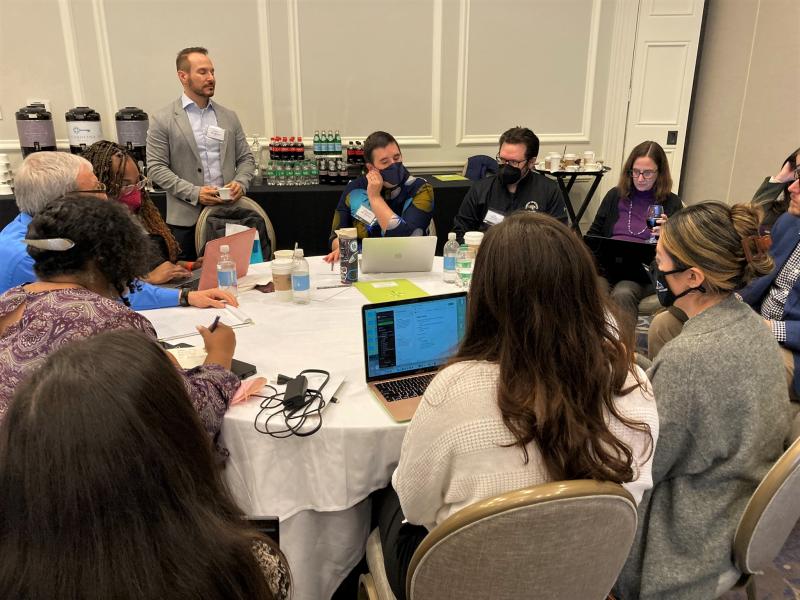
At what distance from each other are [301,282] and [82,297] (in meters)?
0.96

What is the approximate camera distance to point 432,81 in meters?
4.91

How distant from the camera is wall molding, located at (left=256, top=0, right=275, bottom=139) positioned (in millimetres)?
4499

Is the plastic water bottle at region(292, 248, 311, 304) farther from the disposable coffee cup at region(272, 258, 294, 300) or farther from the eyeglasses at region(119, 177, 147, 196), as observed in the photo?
the eyeglasses at region(119, 177, 147, 196)

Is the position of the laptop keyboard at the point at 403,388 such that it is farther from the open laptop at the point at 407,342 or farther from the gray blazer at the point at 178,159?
the gray blazer at the point at 178,159

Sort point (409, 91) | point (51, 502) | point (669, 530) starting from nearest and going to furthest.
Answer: point (51, 502)
point (669, 530)
point (409, 91)

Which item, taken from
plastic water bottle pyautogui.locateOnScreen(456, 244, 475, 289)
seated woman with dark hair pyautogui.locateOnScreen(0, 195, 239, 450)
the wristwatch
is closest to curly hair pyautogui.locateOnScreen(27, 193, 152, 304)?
seated woman with dark hair pyautogui.locateOnScreen(0, 195, 239, 450)

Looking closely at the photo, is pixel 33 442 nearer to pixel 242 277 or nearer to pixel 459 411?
pixel 459 411

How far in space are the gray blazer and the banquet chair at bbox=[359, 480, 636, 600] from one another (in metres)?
3.16

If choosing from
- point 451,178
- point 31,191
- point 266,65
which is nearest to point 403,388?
point 31,191

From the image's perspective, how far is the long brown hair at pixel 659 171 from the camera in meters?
3.46

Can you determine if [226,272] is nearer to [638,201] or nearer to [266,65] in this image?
[638,201]

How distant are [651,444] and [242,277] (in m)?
1.90

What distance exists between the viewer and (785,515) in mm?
1358

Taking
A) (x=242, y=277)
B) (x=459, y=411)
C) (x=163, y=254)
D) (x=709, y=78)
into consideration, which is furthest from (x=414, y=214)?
(x=709, y=78)
